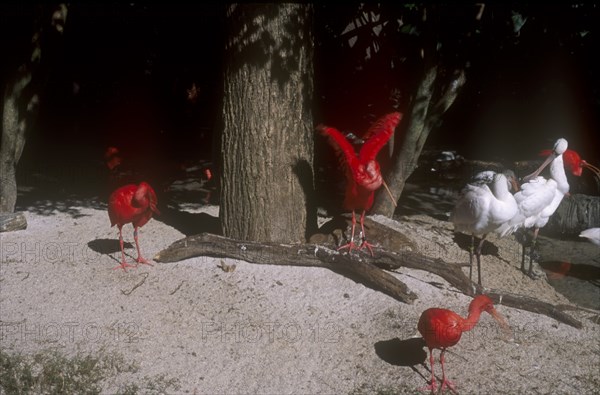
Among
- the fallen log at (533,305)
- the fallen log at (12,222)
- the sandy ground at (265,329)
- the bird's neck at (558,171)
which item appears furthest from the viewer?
the fallen log at (12,222)

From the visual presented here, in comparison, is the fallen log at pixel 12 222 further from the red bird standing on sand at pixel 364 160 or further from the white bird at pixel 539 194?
the white bird at pixel 539 194

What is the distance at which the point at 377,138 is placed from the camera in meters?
5.40

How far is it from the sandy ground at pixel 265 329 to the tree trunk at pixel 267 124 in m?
0.58

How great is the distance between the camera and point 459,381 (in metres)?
4.32

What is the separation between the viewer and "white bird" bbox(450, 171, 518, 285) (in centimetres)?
541

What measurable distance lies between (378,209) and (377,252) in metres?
2.02

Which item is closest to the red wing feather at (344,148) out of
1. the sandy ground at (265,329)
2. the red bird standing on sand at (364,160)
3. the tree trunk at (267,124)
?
the red bird standing on sand at (364,160)

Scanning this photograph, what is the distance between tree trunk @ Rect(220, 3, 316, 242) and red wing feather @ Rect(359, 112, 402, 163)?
0.87m

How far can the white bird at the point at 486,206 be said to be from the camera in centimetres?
541

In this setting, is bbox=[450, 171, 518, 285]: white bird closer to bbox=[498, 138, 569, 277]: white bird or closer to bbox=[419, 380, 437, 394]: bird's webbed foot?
bbox=[498, 138, 569, 277]: white bird

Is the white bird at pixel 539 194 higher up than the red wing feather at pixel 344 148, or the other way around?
the red wing feather at pixel 344 148

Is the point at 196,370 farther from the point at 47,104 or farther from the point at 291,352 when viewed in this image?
the point at 47,104

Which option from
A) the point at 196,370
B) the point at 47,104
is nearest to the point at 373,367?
the point at 196,370

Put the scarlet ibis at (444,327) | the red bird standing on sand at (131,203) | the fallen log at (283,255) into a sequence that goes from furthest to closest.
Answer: the red bird standing on sand at (131,203) < the fallen log at (283,255) < the scarlet ibis at (444,327)
